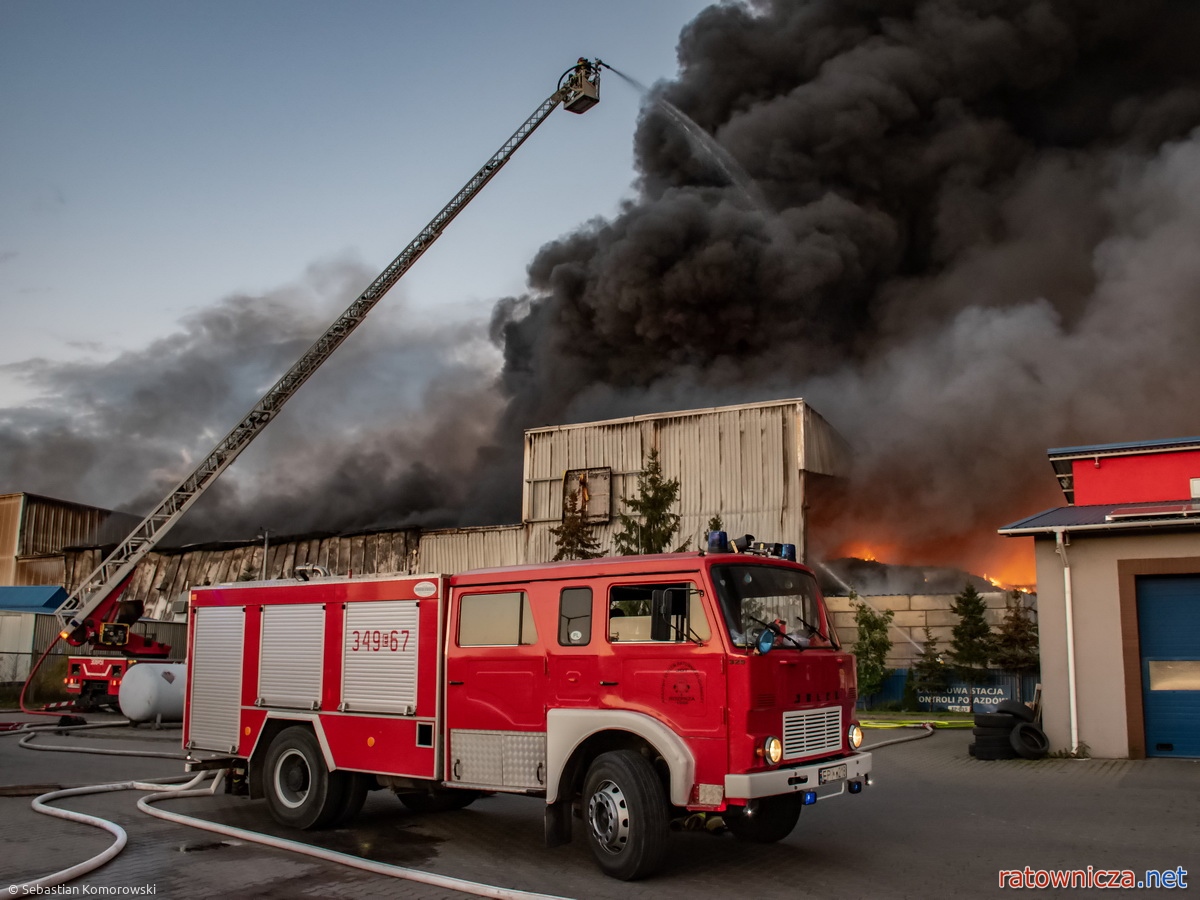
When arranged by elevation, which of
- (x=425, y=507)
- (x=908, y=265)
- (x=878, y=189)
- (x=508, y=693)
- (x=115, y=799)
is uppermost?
(x=878, y=189)

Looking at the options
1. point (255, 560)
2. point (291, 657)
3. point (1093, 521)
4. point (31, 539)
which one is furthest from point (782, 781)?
point (31, 539)

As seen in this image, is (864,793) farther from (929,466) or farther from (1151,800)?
(929,466)

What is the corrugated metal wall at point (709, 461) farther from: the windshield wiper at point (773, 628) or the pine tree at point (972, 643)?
the windshield wiper at point (773, 628)

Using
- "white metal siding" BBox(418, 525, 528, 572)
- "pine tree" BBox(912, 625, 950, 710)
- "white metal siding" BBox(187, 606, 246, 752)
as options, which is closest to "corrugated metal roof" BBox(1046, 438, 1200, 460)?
"pine tree" BBox(912, 625, 950, 710)

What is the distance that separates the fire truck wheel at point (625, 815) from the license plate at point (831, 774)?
1125 mm

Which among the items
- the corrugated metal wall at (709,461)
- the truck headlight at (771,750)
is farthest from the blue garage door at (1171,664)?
the corrugated metal wall at (709,461)

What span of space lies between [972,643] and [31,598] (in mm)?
36997

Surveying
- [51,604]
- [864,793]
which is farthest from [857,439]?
[51,604]

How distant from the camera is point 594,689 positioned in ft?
22.8

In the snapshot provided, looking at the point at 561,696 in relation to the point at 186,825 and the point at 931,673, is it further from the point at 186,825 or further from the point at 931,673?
the point at 931,673

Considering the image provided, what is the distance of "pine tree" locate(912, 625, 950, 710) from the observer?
941 inches

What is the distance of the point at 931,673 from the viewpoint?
24031mm

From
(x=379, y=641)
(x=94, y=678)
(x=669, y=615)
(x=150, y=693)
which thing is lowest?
(x=94, y=678)

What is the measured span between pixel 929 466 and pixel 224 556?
27797 millimetres
